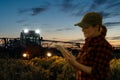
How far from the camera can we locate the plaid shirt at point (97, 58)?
165 inches

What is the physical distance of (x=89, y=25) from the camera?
4.32m

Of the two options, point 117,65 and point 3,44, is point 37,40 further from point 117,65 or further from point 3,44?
point 117,65

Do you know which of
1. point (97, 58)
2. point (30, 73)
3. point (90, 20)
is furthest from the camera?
point (30, 73)

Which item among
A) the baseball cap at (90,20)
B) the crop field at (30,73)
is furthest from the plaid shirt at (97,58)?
the crop field at (30,73)

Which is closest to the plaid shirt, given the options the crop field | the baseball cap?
the baseball cap

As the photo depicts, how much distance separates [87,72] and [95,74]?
10 centimetres

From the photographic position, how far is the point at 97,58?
420cm

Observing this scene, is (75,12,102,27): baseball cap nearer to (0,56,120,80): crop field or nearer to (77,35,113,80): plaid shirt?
(77,35,113,80): plaid shirt

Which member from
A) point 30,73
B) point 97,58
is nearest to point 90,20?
point 97,58

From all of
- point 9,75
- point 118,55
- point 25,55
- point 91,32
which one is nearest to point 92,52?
point 91,32

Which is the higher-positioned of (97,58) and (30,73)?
(97,58)

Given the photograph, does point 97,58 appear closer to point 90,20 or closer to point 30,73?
point 90,20

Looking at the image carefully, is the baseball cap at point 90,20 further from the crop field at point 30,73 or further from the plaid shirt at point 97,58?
the crop field at point 30,73

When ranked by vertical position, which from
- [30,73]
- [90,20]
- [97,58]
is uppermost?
[90,20]
